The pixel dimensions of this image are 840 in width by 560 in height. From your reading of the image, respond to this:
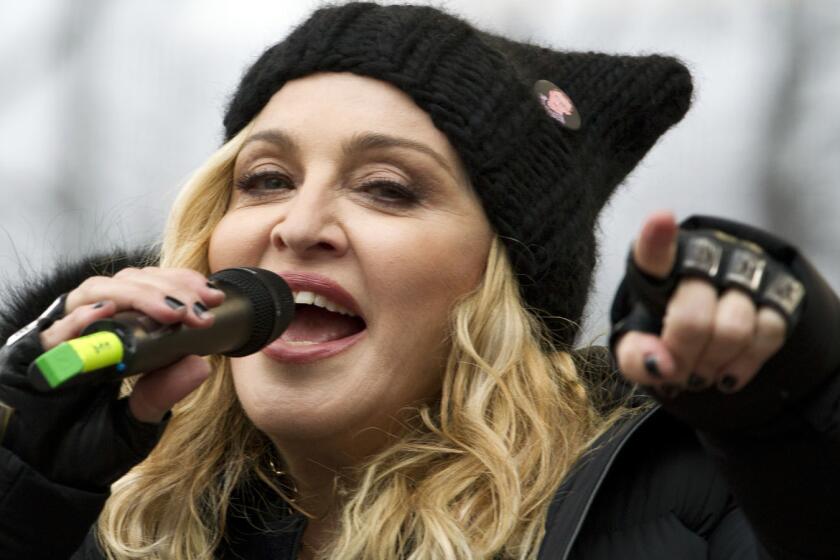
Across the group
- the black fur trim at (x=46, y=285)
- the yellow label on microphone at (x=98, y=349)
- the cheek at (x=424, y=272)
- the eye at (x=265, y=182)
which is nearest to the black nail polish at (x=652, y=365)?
the yellow label on microphone at (x=98, y=349)

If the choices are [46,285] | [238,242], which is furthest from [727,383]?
[46,285]

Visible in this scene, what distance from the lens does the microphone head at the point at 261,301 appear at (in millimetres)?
2076

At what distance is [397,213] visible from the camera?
2.62 metres

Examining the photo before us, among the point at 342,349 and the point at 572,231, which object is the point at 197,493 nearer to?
the point at 342,349

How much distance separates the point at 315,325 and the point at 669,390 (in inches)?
44.5

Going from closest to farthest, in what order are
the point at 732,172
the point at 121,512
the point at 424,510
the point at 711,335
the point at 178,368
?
the point at 711,335
the point at 178,368
the point at 424,510
the point at 121,512
the point at 732,172

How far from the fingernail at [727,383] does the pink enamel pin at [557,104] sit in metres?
1.40

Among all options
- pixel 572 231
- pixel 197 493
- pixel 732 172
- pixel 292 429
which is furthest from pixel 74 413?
pixel 732 172

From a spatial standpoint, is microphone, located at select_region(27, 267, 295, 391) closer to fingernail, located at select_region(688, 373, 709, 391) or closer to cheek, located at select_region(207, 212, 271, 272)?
cheek, located at select_region(207, 212, 271, 272)

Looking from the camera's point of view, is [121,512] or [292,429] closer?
[292,429]

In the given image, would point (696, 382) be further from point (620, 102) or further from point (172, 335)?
point (620, 102)

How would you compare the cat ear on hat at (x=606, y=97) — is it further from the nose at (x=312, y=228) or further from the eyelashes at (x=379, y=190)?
the nose at (x=312, y=228)

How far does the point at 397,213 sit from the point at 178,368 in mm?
645

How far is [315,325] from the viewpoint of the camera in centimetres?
261
